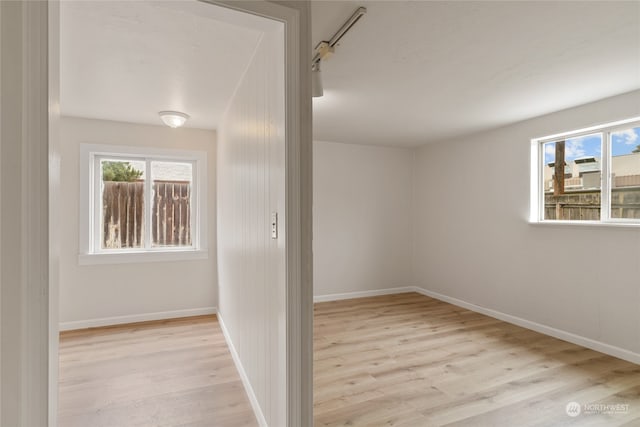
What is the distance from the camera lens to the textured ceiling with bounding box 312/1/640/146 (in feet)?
5.23

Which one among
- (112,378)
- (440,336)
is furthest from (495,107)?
(112,378)

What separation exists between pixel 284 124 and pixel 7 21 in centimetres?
92

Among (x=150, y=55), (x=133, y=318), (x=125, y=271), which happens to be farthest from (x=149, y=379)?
(x=150, y=55)

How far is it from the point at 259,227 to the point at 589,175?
3.32m

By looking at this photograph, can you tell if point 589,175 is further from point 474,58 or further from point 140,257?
point 140,257

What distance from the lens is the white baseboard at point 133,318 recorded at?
339cm

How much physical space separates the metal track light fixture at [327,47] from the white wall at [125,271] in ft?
7.74

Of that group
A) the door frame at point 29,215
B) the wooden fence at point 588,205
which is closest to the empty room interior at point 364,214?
the wooden fence at point 588,205

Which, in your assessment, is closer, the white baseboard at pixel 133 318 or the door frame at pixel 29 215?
the door frame at pixel 29 215

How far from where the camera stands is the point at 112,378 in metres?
2.38

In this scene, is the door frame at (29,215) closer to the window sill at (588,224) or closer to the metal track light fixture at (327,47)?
the metal track light fixture at (327,47)

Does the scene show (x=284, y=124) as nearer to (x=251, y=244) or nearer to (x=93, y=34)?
(x=251, y=244)

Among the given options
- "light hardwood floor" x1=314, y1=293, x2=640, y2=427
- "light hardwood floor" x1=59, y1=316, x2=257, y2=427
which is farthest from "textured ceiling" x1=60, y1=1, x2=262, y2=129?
"light hardwood floor" x1=314, y1=293, x2=640, y2=427

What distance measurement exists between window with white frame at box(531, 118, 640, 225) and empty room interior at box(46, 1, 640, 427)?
0.02m
